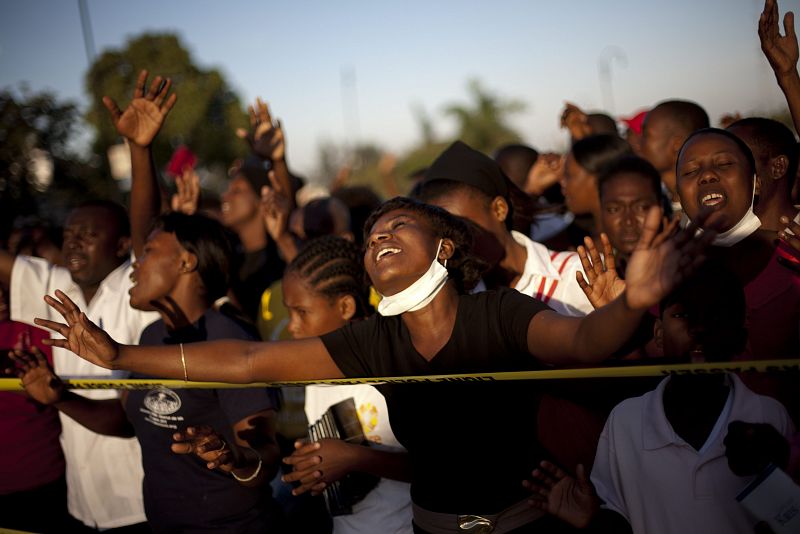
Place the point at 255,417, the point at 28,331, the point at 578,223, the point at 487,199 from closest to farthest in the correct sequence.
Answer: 1. the point at 255,417
2. the point at 487,199
3. the point at 28,331
4. the point at 578,223

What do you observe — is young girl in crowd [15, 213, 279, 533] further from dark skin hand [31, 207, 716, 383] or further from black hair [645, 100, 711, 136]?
black hair [645, 100, 711, 136]

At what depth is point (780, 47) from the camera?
3.43 m

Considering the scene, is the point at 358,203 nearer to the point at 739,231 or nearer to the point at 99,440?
the point at 99,440

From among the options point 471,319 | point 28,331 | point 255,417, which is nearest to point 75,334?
point 255,417

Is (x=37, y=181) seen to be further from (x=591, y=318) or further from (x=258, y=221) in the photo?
(x=591, y=318)

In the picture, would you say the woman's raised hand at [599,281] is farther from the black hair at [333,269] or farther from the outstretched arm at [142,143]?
the outstretched arm at [142,143]

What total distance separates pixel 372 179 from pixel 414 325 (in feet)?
125

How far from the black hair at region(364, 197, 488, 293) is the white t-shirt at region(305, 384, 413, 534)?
62cm

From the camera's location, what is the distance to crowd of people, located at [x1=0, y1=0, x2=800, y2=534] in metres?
2.27

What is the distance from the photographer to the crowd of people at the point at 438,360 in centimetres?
227

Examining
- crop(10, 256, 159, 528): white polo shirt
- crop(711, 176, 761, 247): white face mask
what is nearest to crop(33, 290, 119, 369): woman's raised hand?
crop(10, 256, 159, 528): white polo shirt

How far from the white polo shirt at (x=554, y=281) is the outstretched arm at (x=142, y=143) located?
7.14 feet

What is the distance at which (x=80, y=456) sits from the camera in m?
3.89

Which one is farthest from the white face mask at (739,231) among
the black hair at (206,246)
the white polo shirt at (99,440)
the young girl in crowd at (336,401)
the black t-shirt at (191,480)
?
the white polo shirt at (99,440)
